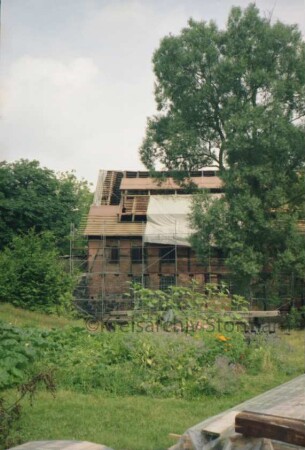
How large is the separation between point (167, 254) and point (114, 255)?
8.42 ft

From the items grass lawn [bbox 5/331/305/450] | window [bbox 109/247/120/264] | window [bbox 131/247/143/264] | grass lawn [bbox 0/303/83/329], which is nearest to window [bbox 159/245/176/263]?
window [bbox 131/247/143/264]

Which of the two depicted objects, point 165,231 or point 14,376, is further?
point 165,231

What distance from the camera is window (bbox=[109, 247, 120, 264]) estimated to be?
26938 mm

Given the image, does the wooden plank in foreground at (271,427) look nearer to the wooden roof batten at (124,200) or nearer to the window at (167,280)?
the wooden roof batten at (124,200)

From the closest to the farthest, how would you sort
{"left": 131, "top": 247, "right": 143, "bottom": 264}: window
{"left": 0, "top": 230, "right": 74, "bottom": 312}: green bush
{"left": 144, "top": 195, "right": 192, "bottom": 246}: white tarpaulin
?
{"left": 0, "top": 230, "right": 74, "bottom": 312}: green bush < {"left": 144, "top": 195, "right": 192, "bottom": 246}: white tarpaulin < {"left": 131, "top": 247, "right": 143, "bottom": 264}: window

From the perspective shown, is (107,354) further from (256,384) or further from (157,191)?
(157,191)

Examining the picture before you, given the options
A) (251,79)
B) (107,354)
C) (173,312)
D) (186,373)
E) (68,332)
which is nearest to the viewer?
(186,373)

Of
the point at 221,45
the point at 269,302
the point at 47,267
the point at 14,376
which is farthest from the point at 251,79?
the point at 14,376

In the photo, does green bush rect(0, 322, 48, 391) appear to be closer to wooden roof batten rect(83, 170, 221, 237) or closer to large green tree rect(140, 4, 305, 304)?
large green tree rect(140, 4, 305, 304)

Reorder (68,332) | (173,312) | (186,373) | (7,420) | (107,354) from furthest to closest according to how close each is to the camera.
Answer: (68,332)
(173,312)
(107,354)
(186,373)
(7,420)


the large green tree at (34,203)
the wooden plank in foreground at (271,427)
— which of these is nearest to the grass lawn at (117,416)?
the wooden plank in foreground at (271,427)

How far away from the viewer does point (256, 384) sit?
8898mm

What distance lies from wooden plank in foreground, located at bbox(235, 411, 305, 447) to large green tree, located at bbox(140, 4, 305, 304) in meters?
15.9

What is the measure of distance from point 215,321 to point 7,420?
5420 millimetres
